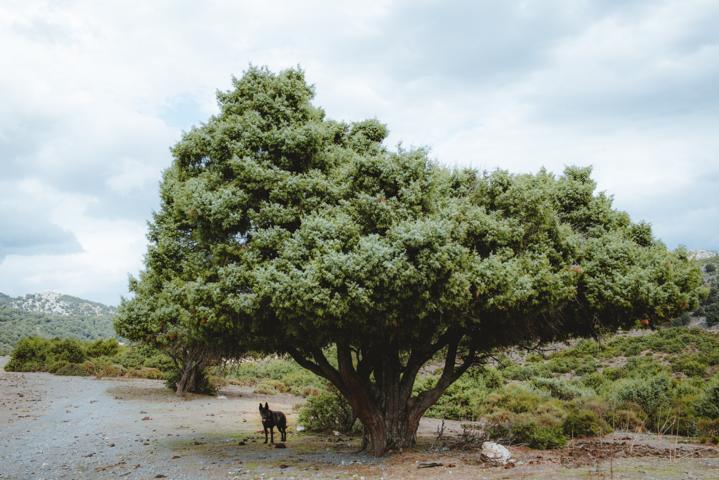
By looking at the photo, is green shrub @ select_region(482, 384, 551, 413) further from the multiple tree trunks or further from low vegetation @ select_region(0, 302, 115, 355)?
low vegetation @ select_region(0, 302, 115, 355)

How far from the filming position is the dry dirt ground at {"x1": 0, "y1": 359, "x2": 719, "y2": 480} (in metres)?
10.7

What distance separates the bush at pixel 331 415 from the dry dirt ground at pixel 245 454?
2.99 ft

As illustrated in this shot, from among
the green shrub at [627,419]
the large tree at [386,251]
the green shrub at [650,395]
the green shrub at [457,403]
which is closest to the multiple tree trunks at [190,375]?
the green shrub at [457,403]

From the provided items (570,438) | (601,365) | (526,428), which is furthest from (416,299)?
(601,365)

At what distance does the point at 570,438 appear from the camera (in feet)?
53.2

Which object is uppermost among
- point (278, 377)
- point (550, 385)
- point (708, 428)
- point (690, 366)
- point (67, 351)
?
point (690, 366)

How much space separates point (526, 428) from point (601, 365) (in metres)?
30.8

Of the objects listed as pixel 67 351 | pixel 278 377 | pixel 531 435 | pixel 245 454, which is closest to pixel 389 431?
pixel 245 454

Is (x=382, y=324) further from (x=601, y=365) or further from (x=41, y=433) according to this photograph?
(x=601, y=365)

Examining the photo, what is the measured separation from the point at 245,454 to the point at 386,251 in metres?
7.41

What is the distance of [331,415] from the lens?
730 inches

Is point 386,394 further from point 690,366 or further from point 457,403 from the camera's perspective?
point 690,366

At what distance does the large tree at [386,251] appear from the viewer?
33.3ft

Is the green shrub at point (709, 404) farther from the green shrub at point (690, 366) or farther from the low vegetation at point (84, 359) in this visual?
the low vegetation at point (84, 359)
